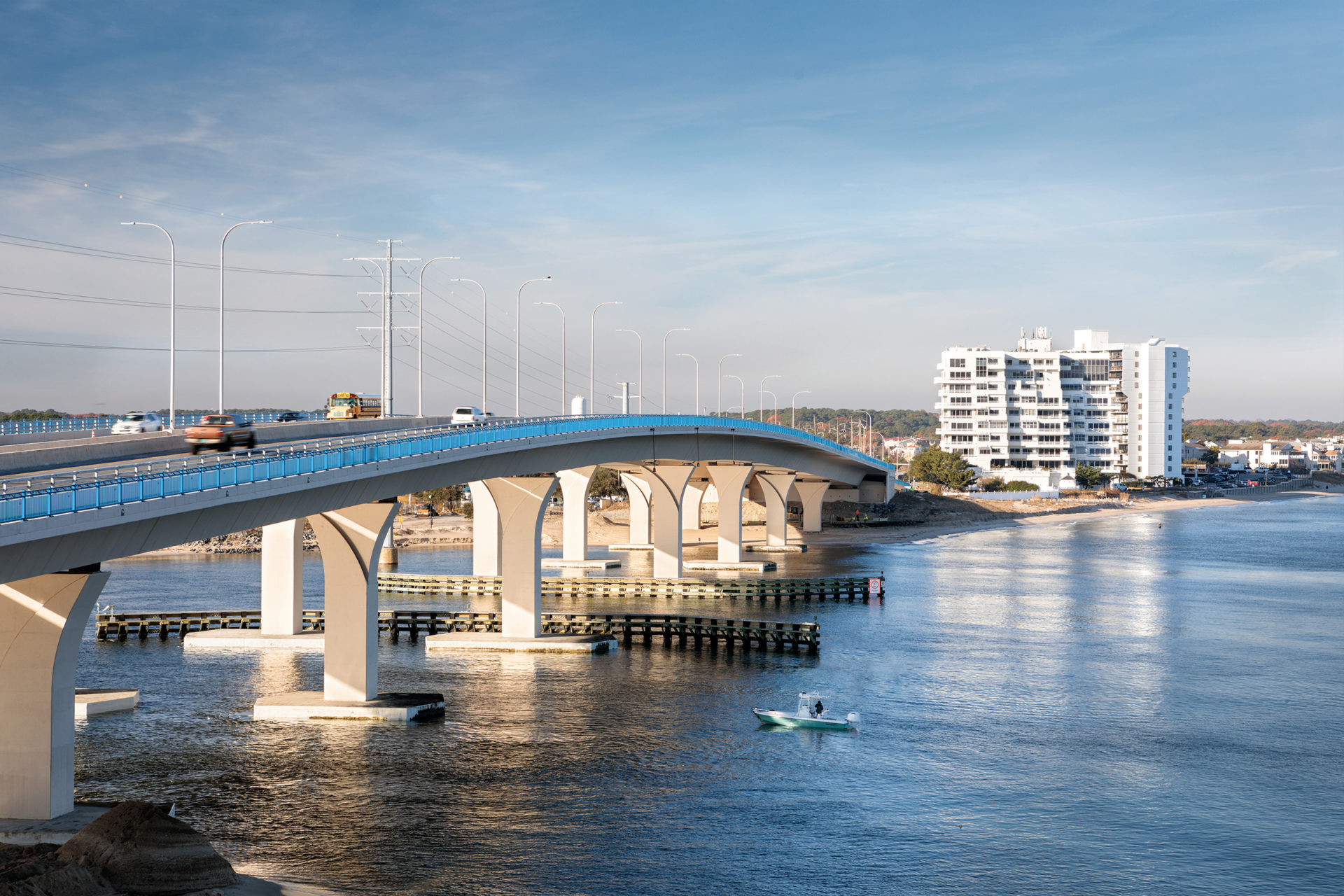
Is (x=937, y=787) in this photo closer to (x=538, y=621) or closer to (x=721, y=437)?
(x=538, y=621)

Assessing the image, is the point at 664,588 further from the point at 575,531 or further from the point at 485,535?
the point at 575,531

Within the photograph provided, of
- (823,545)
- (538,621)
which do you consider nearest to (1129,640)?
(538,621)

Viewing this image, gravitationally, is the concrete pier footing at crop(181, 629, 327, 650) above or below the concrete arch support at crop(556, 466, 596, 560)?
below

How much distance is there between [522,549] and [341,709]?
20064 mm

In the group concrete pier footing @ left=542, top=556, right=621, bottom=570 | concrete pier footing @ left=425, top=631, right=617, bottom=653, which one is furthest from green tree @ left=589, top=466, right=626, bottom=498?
concrete pier footing @ left=425, top=631, right=617, bottom=653

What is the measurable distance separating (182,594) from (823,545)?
7873 cm

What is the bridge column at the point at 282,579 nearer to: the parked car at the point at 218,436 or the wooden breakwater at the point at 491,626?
the wooden breakwater at the point at 491,626

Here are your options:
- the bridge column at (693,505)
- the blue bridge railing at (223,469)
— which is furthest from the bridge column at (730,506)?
the blue bridge railing at (223,469)

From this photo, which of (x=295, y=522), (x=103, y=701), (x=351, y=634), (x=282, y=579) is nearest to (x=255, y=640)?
(x=282, y=579)

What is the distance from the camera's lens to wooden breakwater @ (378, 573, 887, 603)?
90938mm

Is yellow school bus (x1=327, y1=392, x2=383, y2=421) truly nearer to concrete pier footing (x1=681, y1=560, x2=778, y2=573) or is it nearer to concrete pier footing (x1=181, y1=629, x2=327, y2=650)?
concrete pier footing (x1=181, y1=629, x2=327, y2=650)

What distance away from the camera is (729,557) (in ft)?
380

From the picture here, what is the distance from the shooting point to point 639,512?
472 feet

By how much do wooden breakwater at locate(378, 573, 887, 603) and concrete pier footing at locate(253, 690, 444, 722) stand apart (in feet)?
138
